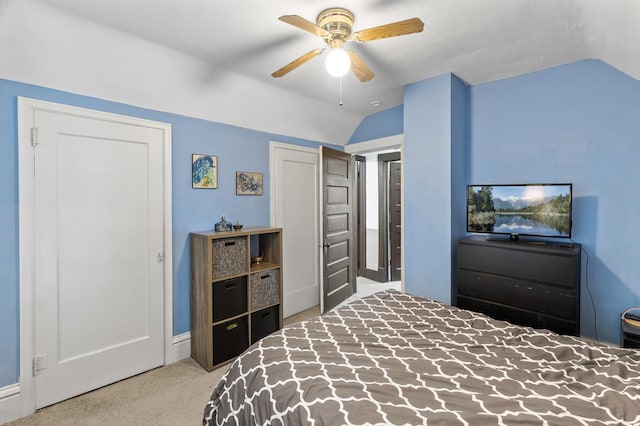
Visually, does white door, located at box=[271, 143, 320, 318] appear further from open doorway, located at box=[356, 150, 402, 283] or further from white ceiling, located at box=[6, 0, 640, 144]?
open doorway, located at box=[356, 150, 402, 283]

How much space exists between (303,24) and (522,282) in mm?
2462

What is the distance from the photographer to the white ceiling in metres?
1.78

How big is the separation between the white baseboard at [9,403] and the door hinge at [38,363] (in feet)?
0.34

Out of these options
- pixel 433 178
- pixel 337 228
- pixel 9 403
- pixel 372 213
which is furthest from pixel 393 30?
pixel 372 213

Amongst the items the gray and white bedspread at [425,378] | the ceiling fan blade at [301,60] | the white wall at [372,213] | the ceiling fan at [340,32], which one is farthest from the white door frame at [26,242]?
the white wall at [372,213]

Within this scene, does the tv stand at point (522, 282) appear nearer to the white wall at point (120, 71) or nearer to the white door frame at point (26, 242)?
the white wall at point (120, 71)

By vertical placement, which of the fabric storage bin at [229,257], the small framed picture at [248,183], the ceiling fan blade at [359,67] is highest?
the ceiling fan blade at [359,67]

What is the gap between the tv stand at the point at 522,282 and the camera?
2277mm

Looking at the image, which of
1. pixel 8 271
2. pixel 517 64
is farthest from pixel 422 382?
pixel 517 64

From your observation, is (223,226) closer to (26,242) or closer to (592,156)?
(26,242)

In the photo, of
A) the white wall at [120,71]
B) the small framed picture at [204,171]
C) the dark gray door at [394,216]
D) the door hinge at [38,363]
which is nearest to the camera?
the white wall at [120,71]

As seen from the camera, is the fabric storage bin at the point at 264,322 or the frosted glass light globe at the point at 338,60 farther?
the fabric storage bin at the point at 264,322

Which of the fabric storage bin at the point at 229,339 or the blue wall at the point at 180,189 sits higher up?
the blue wall at the point at 180,189

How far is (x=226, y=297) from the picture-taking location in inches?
104
